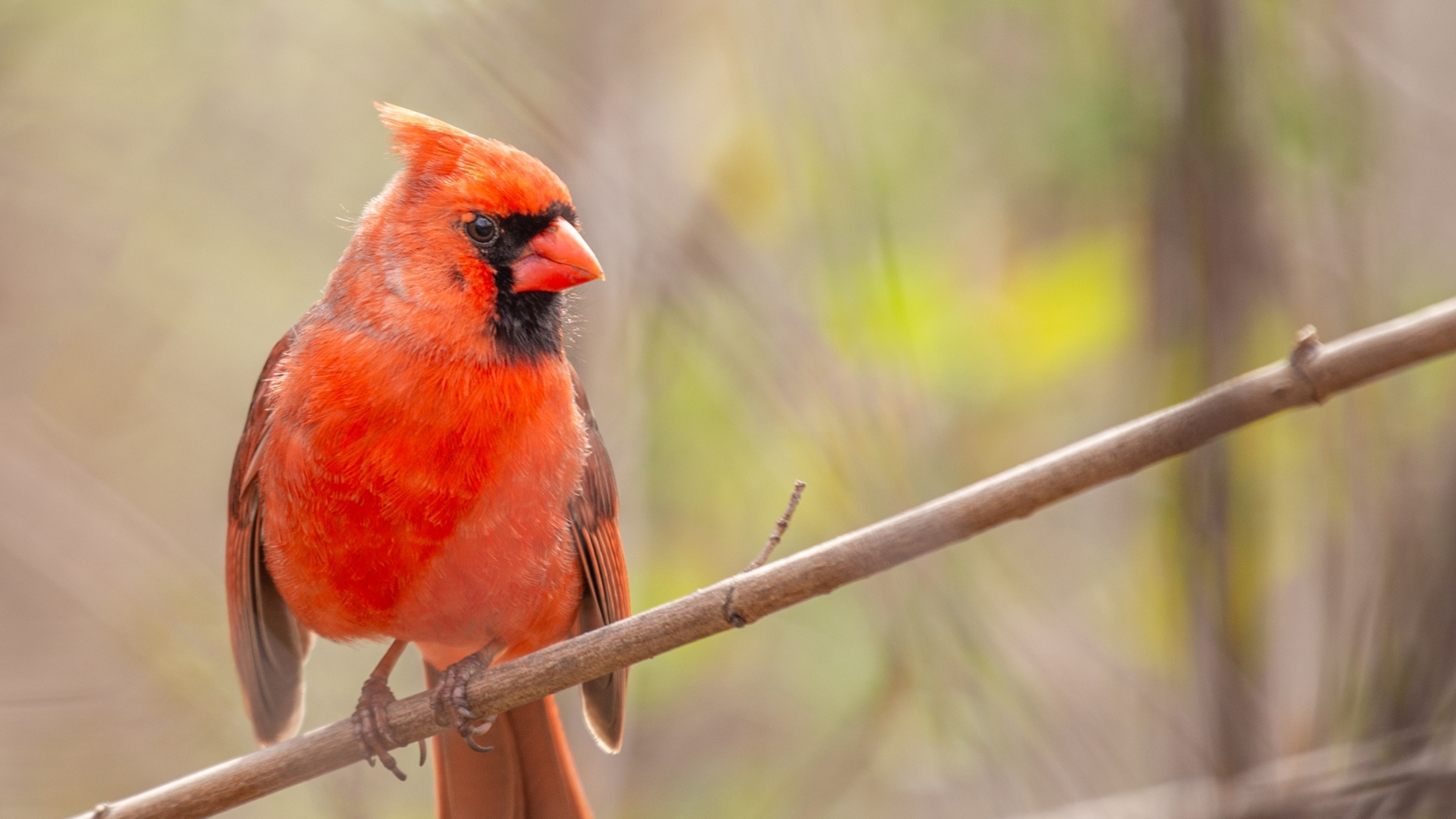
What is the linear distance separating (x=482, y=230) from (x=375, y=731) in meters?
0.96

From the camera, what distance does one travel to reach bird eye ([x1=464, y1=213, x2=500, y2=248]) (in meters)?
2.51

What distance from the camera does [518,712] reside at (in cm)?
294

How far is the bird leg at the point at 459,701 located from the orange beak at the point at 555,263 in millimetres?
728

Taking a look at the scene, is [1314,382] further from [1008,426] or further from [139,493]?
[139,493]

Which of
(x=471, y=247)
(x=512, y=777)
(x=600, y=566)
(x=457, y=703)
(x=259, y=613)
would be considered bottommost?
(x=512, y=777)

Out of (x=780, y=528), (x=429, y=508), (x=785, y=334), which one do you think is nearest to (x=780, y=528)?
(x=780, y=528)

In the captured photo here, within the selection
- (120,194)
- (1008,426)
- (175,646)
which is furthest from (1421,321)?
(120,194)

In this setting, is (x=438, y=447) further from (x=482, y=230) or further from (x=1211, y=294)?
(x=1211, y=294)

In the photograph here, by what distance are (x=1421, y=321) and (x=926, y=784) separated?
2151mm

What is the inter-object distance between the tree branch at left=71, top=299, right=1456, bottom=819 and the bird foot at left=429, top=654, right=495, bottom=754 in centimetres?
3

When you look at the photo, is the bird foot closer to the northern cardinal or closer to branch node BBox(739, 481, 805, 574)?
the northern cardinal

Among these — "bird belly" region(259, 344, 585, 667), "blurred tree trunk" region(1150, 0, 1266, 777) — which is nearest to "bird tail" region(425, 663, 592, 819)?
"bird belly" region(259, 344, 585, 667)

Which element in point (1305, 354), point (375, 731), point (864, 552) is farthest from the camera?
point (375, 731)

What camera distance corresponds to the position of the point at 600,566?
270 cm
